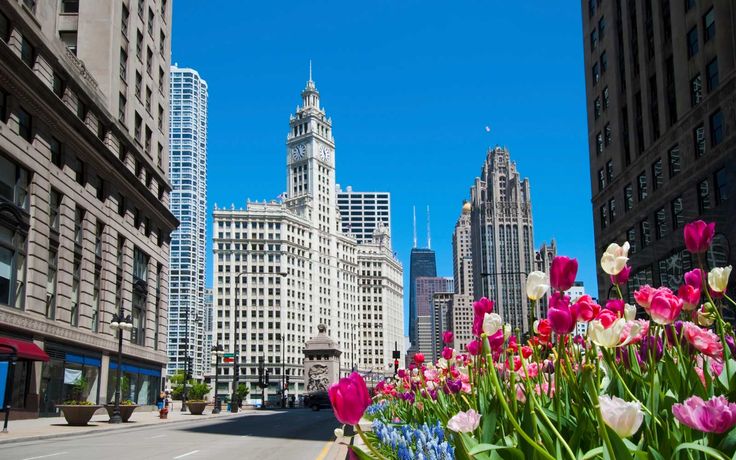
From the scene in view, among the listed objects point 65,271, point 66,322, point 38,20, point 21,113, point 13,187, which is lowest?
point 66,322

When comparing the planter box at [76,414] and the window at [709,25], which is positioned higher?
the window at [709,25]

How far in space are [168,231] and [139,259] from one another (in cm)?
A: 864

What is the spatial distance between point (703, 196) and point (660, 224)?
21.7ft

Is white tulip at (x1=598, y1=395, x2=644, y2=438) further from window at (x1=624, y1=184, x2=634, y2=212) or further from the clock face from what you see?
the clock face

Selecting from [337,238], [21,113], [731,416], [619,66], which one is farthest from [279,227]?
[731,416]

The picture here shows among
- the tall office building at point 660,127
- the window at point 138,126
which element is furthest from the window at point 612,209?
the window at point 138,126

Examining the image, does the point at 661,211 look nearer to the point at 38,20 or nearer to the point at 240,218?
the point at 38,20

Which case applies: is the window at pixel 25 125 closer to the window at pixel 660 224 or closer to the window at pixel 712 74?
the window at pixel 712 74

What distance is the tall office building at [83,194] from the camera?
35781 mm

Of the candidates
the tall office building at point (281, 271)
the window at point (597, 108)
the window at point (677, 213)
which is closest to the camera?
the window at point (677, 213)

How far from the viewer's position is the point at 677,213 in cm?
4322

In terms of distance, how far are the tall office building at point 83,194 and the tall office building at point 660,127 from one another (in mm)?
34113

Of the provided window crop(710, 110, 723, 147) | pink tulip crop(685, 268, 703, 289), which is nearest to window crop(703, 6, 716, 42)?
window crop(710, 110, 723, 147)

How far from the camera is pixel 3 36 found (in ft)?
114
